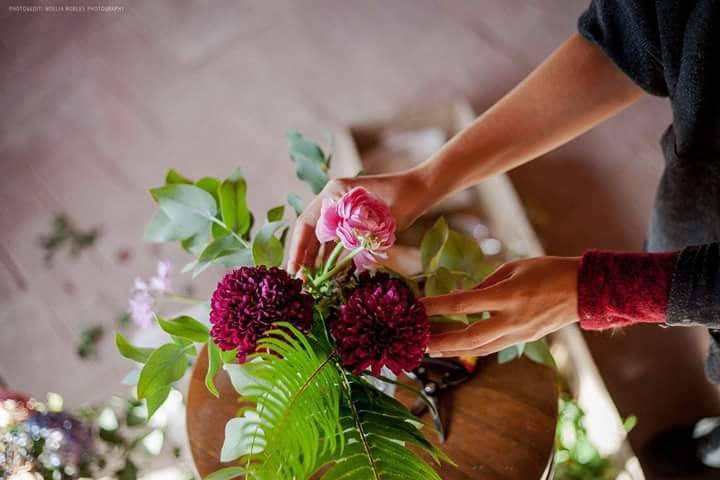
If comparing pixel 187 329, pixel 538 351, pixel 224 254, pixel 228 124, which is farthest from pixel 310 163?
pixel 228 124

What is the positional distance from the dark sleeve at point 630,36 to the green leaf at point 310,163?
361 millimetres

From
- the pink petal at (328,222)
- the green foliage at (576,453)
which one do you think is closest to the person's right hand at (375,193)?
the pink petal at (328,222)

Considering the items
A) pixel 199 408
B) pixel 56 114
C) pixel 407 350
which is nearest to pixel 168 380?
pixel 199 408

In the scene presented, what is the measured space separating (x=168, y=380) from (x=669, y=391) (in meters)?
1.22

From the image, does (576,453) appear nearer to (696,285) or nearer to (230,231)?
(696,285)

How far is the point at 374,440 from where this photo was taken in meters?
0.59

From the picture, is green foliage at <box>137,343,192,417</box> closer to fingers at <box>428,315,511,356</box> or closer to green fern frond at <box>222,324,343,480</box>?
green fern frond at <box>222,324,343,480</box>

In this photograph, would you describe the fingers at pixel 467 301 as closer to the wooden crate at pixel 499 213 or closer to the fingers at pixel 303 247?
the fingers at pixel 303 247

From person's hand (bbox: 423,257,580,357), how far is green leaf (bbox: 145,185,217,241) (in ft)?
1.08

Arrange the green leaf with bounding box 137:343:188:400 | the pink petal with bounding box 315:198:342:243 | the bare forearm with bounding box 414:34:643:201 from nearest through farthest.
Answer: the pink petal with bounding box 315:198:342:243 → the green leaf with bounding box 137:343:188:400 → the bare forearm with bounding box 414:34:643:201

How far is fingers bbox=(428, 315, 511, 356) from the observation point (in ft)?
2.31

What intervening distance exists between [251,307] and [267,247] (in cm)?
19

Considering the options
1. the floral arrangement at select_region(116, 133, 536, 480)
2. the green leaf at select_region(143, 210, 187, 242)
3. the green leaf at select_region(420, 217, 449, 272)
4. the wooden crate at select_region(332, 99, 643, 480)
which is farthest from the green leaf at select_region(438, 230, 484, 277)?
the wooden crate at select_region(332, 99, 643, 480)

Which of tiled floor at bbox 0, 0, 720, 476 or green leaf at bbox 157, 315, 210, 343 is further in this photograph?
tiled floor at bbox 0, 0, 720, 476
